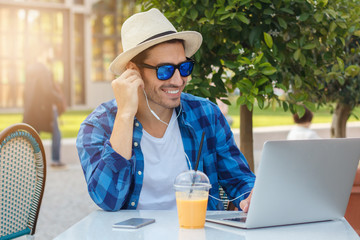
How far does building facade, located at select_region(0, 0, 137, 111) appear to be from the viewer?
24.5 metres

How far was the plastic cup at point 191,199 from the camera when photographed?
1.93 metres

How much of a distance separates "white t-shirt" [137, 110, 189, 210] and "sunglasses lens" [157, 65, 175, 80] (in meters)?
0.28

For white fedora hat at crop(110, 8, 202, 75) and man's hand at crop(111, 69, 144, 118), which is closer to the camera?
man's hand at crop(111, 69, 144, 118)

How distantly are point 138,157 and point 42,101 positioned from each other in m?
7.00

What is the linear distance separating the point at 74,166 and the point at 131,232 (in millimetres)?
8329

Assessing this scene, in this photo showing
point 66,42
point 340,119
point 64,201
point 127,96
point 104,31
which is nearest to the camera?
point 127,96

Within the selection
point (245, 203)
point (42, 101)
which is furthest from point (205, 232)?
point (42, 101)

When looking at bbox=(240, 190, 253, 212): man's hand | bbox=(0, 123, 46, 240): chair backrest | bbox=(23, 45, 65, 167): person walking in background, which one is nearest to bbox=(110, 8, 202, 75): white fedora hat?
bbox=(0, 123, 46, 240): chair backrest

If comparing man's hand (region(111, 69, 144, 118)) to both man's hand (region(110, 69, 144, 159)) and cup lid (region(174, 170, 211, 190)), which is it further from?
cup lid (region(174, 170, 211, 190))

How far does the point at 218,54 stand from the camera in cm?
348

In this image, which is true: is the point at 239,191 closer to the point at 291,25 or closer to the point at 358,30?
the point at 291,25

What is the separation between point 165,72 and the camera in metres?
2.48

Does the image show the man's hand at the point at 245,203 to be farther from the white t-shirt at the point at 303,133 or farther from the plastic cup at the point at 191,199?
the white t-shirt at the point at 303,133

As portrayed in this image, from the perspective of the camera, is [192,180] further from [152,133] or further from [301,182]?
[152,133]
